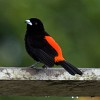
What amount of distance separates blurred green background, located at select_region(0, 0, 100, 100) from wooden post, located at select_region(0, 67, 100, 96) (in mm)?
9820

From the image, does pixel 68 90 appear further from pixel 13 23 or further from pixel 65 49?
pixel 13 23

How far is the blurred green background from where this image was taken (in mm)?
15309

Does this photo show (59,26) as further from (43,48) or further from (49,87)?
(49,87)

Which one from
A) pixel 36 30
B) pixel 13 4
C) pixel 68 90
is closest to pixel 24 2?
pixel 13 4

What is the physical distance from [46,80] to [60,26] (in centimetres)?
1254

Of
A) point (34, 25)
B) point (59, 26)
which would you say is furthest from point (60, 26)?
point (34, 25)

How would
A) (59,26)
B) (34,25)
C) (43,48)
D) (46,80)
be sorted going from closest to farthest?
(46,80) < (43,48) < (34,25) < (59,26)

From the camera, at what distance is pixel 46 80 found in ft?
14.4

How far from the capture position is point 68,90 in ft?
14.9

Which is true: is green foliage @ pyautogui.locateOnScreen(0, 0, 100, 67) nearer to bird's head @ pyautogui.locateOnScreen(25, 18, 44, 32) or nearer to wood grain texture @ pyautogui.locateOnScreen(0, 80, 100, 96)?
bird's head @ pyautogui.locateOnScreen(25, 18, 44, 32)

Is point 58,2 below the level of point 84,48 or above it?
above

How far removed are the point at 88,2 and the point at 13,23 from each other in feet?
7.50

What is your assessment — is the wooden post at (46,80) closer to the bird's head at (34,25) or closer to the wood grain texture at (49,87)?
the wood grain texture at (49,87)

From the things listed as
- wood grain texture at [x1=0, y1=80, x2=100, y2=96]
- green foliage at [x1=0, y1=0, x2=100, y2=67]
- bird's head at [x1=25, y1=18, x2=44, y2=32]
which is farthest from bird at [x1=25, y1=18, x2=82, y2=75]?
green foliage at [x1=0, y1=0, x2=100, y2=67]
